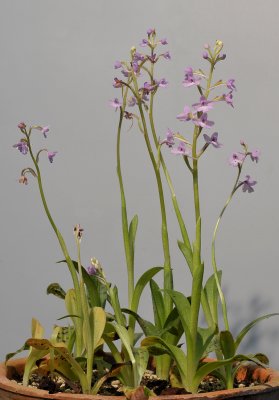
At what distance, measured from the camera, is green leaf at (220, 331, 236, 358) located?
1.80 m

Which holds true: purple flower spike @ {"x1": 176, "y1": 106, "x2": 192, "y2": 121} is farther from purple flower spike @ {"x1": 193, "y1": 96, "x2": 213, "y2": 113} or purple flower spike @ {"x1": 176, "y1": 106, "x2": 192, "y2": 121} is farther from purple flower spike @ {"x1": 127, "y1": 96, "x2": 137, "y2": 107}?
purple flower spike @ {"x1": 127, "y1": 96, "x2": 137, "y2": 107}

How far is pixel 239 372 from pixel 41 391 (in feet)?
1.49

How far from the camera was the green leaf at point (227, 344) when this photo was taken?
1801mm

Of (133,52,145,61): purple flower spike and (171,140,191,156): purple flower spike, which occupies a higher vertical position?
(133,52,145,61): purple flower spike

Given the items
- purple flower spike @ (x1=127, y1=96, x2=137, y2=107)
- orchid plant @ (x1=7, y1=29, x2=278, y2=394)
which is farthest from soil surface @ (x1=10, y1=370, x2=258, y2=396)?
purple flower spike @ (x1=127, y1=96, x2=137, y2=107)

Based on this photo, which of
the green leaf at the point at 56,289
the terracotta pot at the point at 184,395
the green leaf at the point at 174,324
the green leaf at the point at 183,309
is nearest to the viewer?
the terracotta pot at the point at 184,395

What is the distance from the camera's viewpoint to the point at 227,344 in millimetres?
1825

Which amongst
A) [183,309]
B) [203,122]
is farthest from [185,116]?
[183,309]

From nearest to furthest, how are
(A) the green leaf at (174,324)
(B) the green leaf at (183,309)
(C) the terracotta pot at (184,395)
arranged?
1. (C) the terracotta pot at (184,395)
2. (B) the green leaf at (183,309)
3. (A) the green leaf at (174,324)

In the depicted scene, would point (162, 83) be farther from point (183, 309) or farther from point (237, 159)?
point (183, 309)

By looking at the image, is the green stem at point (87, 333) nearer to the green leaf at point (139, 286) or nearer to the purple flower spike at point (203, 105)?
the green leaf at point (139, 286)

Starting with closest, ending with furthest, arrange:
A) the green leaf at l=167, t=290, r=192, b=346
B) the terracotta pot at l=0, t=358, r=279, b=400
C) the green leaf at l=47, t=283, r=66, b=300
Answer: the terracotta pot at l=0, t=358, r=279, b=400
the green leaf at l=167, t=290, r=192, b=346
the green leaf at l=47, t=283, r=66, b=300

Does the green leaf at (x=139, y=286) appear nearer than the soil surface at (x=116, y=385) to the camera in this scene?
No

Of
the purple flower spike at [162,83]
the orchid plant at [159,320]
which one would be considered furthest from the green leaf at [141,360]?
the purple flower spike at [162,83]
